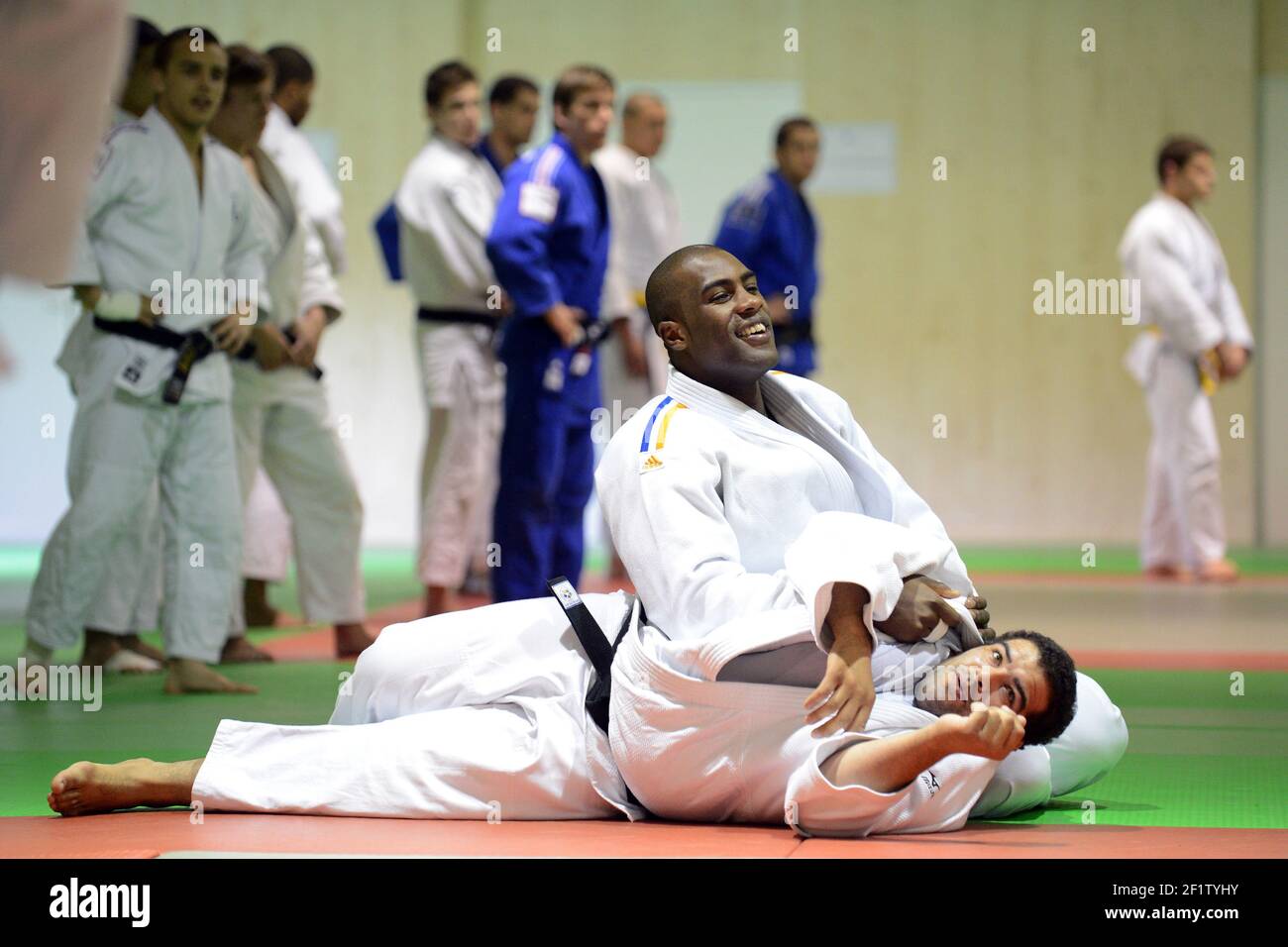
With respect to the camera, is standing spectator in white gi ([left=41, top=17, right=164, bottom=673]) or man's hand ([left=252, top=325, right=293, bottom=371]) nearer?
standing spectator in white gi ([left=41, top=17, right=164, bottom=673])

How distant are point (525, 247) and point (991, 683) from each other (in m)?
3.65

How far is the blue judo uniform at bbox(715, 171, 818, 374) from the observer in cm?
796

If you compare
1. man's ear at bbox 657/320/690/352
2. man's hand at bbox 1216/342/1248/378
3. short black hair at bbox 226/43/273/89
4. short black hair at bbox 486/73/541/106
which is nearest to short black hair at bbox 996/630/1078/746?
man's ear at bbox 657/320/690/352

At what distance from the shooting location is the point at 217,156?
4879 mm

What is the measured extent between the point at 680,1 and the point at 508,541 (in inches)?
283

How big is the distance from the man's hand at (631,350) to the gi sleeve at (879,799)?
5.02 m

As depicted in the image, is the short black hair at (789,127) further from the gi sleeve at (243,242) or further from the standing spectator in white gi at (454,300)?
the gi sleeve at (243,242)

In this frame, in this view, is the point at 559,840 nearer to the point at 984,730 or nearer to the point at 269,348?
the point at 984,730

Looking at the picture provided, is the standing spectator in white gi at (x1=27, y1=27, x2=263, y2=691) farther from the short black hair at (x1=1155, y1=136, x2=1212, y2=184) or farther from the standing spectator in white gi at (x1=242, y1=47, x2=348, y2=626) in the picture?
the short black hair at (x1=1155, y1=136, x2=1212, y2=184)

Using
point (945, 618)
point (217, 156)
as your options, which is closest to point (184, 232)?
point (217, 156)

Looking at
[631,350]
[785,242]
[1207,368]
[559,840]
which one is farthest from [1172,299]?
[559,840]

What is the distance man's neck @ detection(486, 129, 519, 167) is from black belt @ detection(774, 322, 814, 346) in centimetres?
145

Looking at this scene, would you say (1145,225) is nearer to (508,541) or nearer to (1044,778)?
(508,541)

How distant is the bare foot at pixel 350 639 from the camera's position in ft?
18.1
